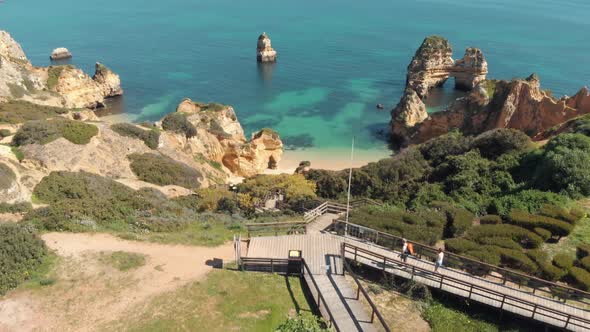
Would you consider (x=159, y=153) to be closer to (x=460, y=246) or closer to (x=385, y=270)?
(x=385, y=270)

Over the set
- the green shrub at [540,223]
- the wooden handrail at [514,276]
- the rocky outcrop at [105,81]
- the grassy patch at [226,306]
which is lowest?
the grassy patch at [226,306]

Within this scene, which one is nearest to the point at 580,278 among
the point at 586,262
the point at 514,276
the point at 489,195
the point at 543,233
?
the point at 586,262

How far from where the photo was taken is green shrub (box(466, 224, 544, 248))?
734 inches

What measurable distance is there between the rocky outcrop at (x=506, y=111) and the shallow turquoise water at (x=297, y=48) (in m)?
8.22

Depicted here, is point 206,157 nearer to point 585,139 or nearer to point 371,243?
point 371,243

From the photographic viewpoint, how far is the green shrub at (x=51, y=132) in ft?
105

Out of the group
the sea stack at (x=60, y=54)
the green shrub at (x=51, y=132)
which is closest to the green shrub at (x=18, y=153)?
the green shrub at (x=51, y=132)

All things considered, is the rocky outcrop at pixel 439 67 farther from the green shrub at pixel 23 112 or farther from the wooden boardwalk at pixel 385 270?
the wooden boardwalk at pixel 385 270

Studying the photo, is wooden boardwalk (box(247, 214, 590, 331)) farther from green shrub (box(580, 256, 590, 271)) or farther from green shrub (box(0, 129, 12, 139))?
green shrub (box(0, 129, 12, 139))

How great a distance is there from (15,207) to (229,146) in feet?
83.9

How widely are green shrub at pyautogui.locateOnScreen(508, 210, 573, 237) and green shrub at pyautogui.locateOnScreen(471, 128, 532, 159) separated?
1217 cm

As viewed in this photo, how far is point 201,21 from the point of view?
137625 millimetres

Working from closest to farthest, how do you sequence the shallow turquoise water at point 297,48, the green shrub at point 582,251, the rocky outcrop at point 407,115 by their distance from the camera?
the green shrub at point 582,251, the rocky outcrop at point 407,115, the shallow turquoise water at point 297,48

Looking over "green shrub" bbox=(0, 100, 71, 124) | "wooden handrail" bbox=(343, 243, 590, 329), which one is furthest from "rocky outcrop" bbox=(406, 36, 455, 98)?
"wooden handrail" bbox=(343, 243, 590, 329)
